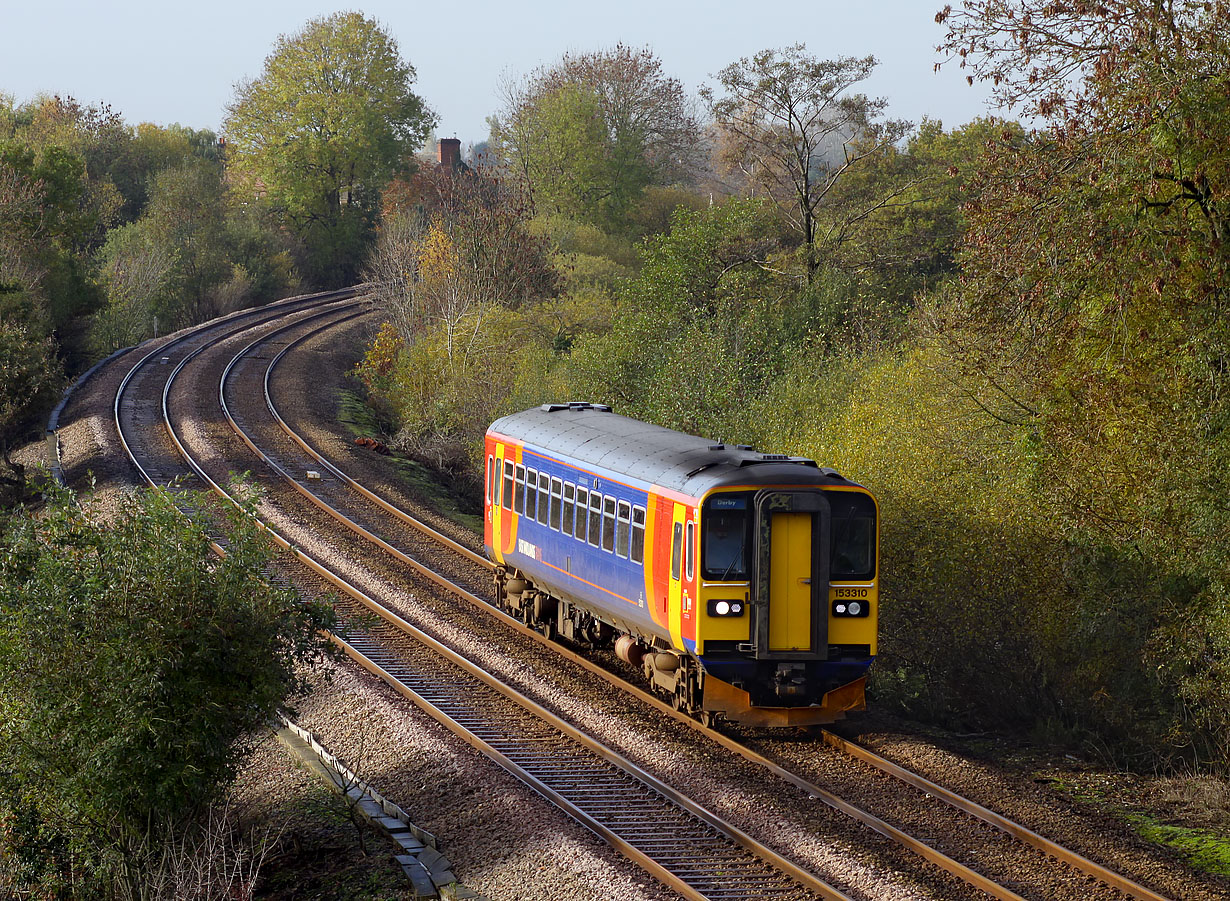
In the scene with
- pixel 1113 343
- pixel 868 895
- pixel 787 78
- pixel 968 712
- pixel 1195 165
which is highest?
pixel 787 78

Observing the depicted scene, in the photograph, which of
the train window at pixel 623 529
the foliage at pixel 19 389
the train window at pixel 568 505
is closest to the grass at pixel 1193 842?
the train window at pixel 623 529

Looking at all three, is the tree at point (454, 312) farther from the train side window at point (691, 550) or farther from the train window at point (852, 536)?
the train window at point (852, 536)

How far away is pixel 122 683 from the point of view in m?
11.4

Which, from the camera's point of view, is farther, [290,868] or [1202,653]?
[1202,653]

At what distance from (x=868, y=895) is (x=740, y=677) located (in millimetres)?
3987

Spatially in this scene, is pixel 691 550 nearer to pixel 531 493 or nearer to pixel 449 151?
pixel 531 493

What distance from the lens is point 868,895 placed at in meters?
10.2

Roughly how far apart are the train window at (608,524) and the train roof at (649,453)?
0.44 metres

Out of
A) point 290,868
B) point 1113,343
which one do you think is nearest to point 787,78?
point 1113,343

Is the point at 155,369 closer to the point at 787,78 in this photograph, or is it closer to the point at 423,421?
the point at 423,421

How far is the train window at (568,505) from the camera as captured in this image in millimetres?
17141

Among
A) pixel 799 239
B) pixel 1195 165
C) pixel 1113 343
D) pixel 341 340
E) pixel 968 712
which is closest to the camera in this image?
pixel 1195 165

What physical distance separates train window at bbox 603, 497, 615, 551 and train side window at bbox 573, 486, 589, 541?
0.58m

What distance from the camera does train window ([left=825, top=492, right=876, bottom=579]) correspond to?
14.0 m
